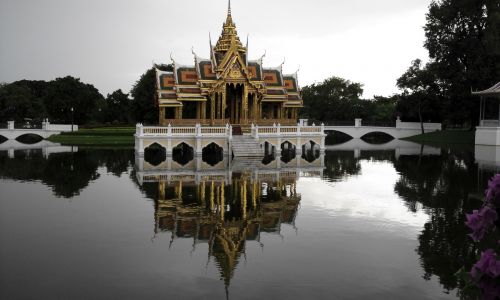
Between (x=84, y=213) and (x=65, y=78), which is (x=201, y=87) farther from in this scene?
(x=65, y=78)

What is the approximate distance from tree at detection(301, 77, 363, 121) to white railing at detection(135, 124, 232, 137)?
44971 millimetres

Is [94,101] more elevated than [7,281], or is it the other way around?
[94,101]

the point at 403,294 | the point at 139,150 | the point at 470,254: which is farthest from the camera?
the point at 139,150

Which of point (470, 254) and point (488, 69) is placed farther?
point (488, 69)

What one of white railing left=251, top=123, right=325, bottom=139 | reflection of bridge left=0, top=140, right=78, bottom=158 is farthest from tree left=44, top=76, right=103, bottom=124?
white railing left=251, top=123, right=325, bottom=139

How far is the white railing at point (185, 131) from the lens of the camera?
99.0ft

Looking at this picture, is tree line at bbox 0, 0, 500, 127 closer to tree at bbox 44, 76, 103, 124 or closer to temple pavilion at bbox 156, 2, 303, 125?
tree at bbox 44, 76, 103, 124

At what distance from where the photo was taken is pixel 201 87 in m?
33.7

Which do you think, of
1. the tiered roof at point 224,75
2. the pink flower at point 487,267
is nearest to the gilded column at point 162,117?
the tiered roof at point 224,75

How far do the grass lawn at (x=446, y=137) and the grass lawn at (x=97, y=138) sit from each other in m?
34.0

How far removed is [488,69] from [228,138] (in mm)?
31848

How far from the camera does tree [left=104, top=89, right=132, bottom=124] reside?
2896 inches

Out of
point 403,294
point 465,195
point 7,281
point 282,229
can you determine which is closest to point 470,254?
point 403,294

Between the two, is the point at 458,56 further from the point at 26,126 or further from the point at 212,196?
the point at 26,126
